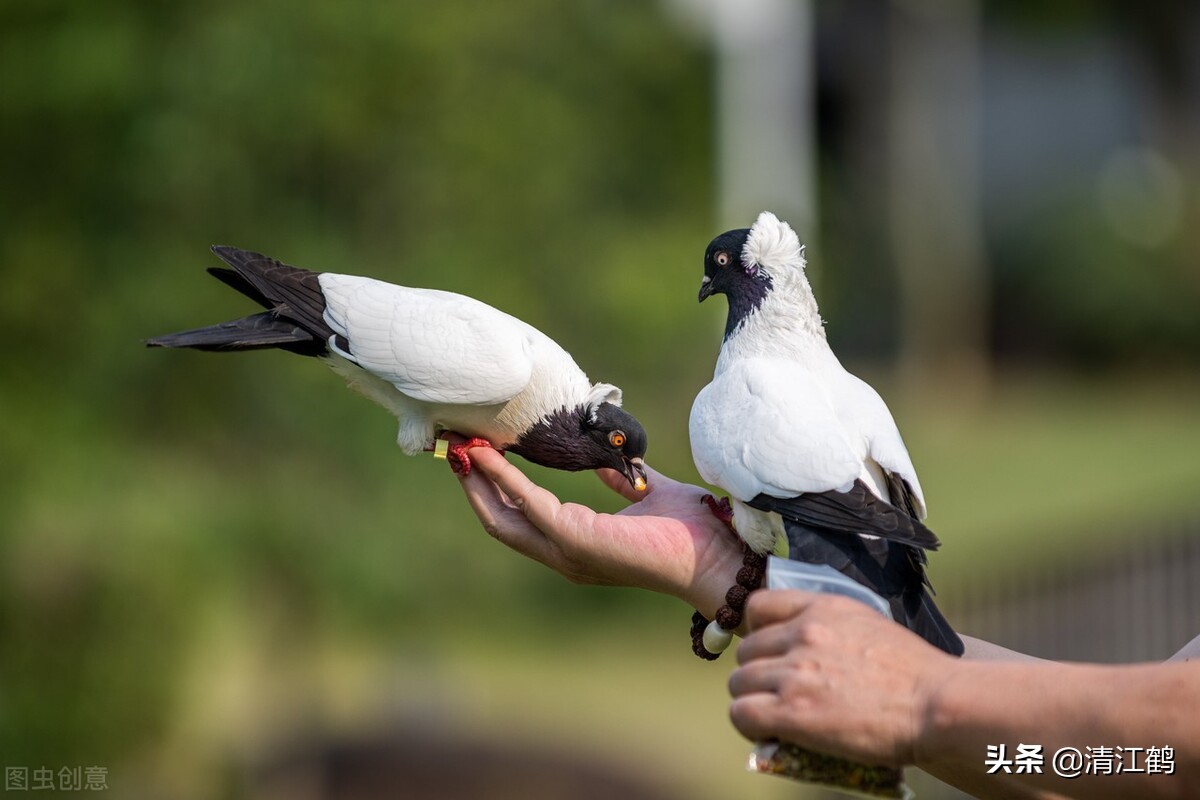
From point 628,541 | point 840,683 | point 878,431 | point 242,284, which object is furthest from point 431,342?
point 840,683

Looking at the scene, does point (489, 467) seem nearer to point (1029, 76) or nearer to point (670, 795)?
point (670, 795)

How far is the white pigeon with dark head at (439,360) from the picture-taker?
370 cm

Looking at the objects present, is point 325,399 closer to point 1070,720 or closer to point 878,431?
point 878,431

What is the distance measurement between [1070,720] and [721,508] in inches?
50.4

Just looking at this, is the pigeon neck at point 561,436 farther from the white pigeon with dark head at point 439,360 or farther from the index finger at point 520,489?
the index finger at point 520,489

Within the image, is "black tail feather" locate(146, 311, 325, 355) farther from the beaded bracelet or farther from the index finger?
the beaded bracelet

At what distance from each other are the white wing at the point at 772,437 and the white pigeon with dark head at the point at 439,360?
1.81 feet

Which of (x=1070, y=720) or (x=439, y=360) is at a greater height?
(x=439, y=360)

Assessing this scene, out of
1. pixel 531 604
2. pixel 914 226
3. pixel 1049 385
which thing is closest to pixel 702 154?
pixel 531 604

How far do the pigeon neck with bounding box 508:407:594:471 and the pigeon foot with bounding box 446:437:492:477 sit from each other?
12 centimetres

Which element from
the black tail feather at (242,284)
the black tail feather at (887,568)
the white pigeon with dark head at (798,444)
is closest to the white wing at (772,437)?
the white pigeon with dark head at (798,444)

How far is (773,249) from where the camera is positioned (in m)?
3.62

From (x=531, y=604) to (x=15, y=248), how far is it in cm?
619

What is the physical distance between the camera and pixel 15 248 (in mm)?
5828
